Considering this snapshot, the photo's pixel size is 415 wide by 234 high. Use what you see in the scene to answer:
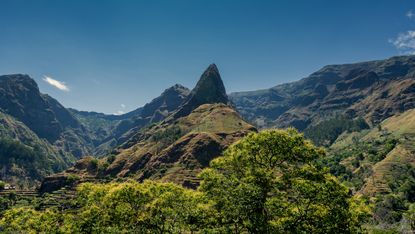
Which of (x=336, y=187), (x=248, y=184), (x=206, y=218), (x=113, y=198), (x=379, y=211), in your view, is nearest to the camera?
(x=336, y=187)

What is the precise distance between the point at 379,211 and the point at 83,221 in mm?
192303

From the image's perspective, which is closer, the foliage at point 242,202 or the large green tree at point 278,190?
the large green tree at point 278,190

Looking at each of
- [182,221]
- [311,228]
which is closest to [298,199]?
[311,228]

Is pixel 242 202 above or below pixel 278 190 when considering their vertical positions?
below

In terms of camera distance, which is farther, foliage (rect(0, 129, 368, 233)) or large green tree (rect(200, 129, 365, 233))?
foliage (rect(0, 129, 368, 233))

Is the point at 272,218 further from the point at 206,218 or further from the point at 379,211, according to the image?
the point at 379,211

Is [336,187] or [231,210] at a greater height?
[336,187]

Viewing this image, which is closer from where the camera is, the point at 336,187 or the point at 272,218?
the point at 336,187

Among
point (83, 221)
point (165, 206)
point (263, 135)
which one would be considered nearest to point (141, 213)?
point (165, 206)

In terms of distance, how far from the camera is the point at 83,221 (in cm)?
3716

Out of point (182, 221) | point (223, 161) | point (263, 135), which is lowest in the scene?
point (182, 221)

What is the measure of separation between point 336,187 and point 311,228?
4.14 metres

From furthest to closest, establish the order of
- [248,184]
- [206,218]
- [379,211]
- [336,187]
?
[379,211], [206,218], [248,184], [336,187]

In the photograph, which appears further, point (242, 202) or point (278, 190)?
point (278, 190)
